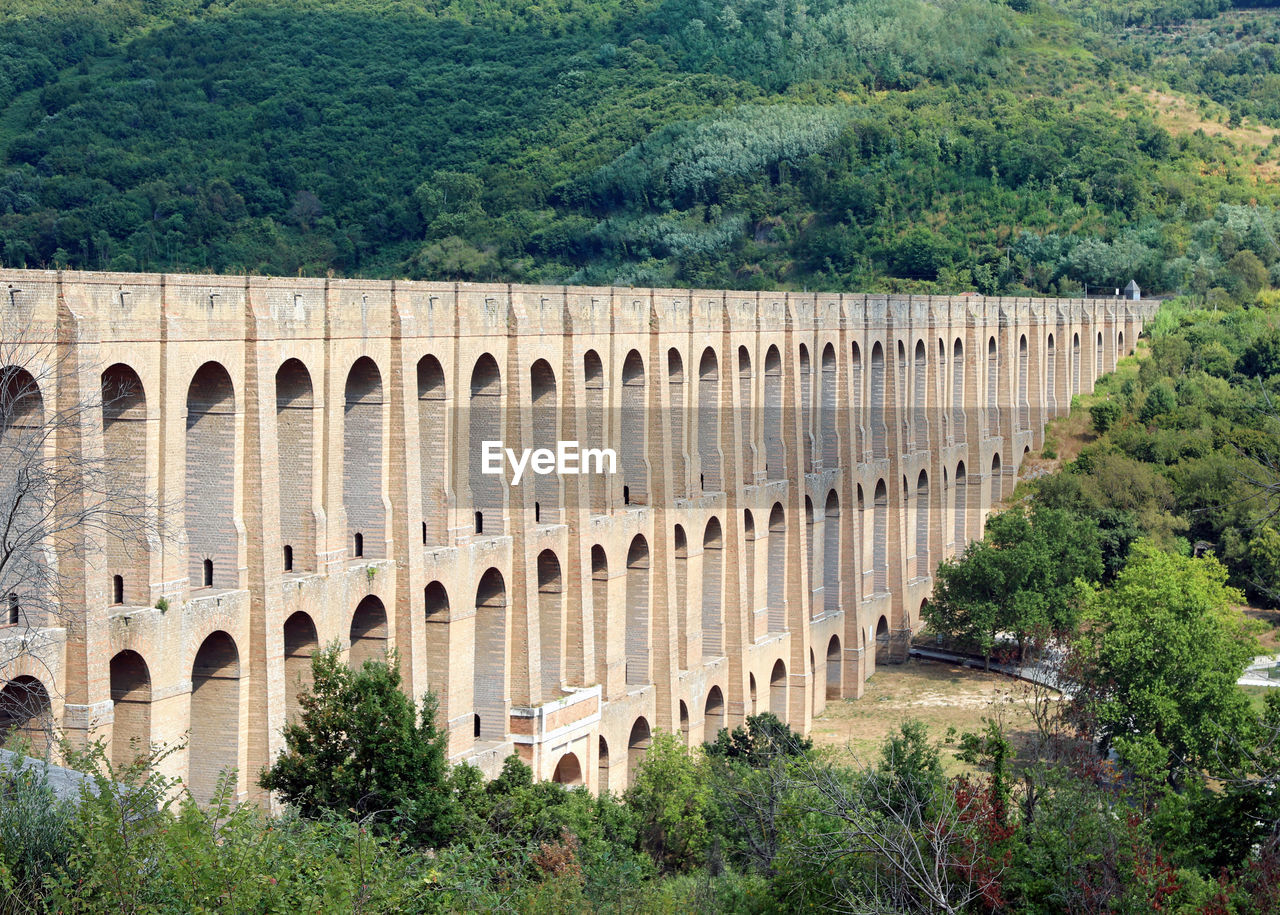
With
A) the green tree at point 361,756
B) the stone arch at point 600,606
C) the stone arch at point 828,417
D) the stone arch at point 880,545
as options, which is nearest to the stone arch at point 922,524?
the stone arch at point 880,545

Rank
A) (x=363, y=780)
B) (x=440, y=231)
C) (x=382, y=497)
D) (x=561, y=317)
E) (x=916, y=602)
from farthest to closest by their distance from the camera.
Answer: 1. (x=440, y=231)
2. (x=916, y=602)
3. (x=561, y=317)
4. (x=382, y=497)
5. (x=363, y=780)

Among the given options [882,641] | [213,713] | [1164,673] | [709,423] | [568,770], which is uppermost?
[709,423]

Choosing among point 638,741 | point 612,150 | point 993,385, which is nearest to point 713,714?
point 638,741

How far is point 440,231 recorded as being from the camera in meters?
101

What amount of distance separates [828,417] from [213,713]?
3579 centimetres

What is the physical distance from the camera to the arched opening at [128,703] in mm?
29156

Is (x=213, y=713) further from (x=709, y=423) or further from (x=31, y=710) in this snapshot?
(x=709, y=423)

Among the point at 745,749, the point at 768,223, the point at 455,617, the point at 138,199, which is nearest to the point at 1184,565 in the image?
the point at 745,749

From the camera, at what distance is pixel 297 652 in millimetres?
34219

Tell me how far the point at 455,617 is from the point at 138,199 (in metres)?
49.8

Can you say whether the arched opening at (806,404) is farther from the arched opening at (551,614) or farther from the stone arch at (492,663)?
the stone arch at (492,663)

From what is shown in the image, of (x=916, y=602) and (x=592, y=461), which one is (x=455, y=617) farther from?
(x=916, y=602)

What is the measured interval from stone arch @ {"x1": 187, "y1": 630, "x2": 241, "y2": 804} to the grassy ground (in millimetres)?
24359

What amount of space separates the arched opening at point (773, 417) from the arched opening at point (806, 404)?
1.98 metres
